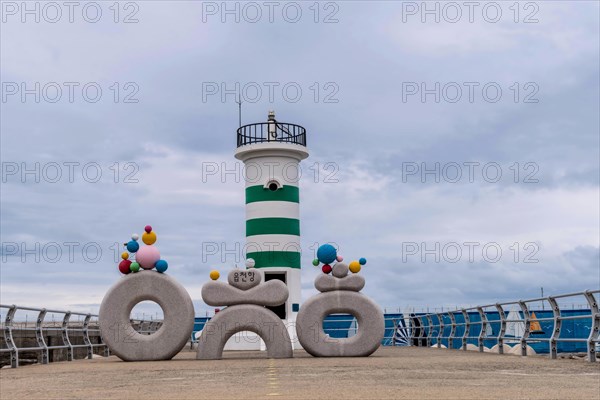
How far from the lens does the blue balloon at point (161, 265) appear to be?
14.7 meters

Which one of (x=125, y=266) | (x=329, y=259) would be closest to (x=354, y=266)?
(x=329, y=259)

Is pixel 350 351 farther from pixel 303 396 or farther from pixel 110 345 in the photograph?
pixel 303 396

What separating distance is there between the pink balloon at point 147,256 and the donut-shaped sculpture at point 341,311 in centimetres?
312

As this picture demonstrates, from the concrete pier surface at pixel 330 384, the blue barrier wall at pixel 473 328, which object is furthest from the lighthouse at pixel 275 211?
the concrete pier surface at pixel 330 384

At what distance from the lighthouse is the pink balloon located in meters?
6.28

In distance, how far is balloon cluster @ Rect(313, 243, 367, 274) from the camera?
15578 mm

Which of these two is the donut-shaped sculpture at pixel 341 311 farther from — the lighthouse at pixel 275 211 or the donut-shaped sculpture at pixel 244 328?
the lighthouse at pixel 275 211

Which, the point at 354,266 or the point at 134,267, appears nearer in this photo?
the point at 134,267

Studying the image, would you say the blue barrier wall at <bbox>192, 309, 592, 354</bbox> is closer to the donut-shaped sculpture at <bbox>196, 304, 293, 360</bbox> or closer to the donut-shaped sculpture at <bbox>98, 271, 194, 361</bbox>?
the donut-shaped sculpture at <bbox>196, 304, 293, 360</bbox>

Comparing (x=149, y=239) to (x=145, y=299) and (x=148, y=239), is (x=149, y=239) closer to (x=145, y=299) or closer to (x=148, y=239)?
(x=148, y=239)

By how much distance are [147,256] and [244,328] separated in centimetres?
235

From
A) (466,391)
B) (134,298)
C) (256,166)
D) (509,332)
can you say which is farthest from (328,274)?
(509,332)

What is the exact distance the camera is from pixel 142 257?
48.4 feet

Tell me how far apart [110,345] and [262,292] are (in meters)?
3.05
